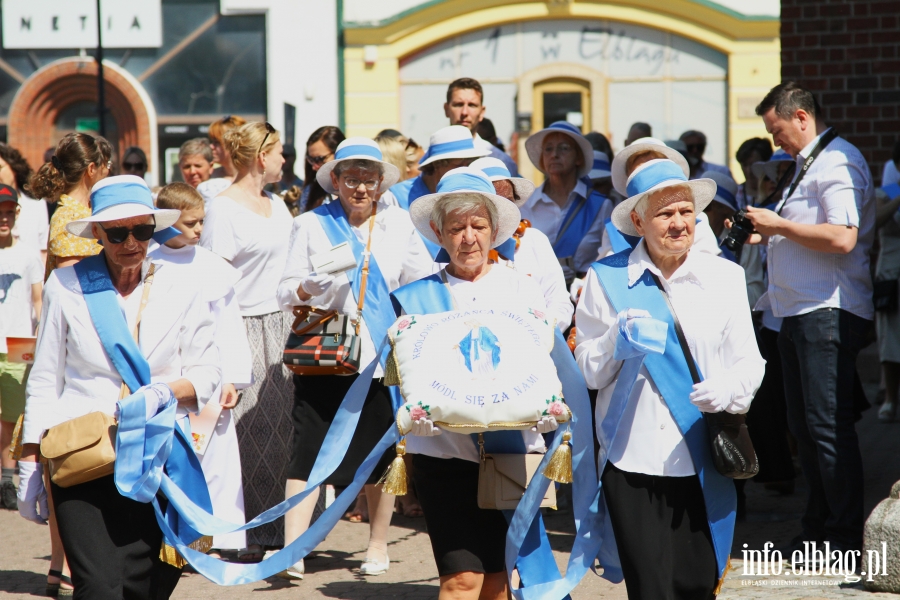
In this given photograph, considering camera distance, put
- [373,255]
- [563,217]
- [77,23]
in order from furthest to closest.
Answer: [77,23] → [563,217] → [373,255]

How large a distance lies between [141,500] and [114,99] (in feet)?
51.2

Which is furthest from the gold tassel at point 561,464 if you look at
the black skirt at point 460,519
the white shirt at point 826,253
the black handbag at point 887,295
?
the black handbag at point 887,295

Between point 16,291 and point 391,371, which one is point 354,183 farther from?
point 16,291

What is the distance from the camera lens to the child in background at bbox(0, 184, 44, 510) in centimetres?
729

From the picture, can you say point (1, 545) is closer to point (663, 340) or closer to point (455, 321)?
point (455, 321)

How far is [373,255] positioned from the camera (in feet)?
18.1

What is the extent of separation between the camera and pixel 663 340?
12.1 ft

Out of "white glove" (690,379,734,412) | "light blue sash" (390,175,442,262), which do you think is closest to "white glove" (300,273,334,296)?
"light blue sash" (390,175,442,262)

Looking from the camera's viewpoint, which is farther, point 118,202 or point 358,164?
point 358,164

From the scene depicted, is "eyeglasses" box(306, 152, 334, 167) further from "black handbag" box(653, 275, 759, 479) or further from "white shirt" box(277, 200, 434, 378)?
"black handbag" box(653, 275, 759, 479)

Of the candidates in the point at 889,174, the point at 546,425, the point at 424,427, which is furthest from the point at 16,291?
the point at 889,174

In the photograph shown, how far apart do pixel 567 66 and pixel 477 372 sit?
14481 millimetres

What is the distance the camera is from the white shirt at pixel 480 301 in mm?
4016

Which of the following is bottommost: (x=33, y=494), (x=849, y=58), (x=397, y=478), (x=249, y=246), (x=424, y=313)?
(x=33, y=494)
